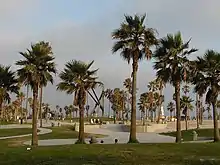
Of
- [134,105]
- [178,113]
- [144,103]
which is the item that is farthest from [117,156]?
[144,103]

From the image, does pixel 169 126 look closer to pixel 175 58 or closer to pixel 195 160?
pixel 175 58

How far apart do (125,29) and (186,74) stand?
21.5ft

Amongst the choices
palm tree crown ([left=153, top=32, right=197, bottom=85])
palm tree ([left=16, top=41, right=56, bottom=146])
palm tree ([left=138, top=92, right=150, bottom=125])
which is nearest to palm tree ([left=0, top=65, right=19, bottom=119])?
palm tree ([left=16, top=41, right=56, bottom=146])

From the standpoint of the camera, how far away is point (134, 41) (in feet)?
112

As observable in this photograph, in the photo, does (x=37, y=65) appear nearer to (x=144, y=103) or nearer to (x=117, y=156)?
(x=117, y=156)

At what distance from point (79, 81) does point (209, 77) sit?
11502 mm

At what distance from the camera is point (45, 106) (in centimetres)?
17000

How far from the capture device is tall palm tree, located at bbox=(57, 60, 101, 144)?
37.0 meters

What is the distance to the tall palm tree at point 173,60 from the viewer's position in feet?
115

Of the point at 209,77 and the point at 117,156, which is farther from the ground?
the point at 209,77

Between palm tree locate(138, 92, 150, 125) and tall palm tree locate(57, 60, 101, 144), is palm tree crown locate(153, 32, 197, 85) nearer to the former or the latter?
tall palm tree locate(57, 60, 101, 144)

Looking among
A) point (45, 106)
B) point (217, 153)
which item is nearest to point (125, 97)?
point (45, 106)

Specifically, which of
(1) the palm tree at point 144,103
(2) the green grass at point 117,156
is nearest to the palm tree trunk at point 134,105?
(2) the green grass at point 117,156

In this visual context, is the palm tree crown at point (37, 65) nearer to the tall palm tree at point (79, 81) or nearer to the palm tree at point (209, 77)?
the tall palm tree at point (79, 81)
